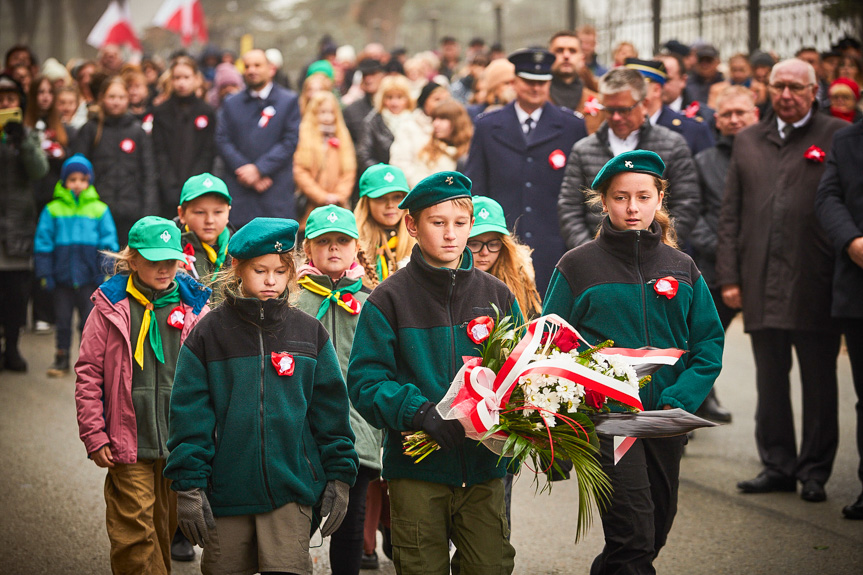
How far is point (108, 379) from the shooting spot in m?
4.94

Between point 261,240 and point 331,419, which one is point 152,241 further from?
point 331,419

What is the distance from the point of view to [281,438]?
417cm

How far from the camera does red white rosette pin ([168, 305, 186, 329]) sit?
16.5 ft

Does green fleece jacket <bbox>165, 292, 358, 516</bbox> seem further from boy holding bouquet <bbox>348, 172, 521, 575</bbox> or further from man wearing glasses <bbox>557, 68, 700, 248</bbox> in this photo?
man wearing glasses <bbox>557, 68, 700, 248</bbox>

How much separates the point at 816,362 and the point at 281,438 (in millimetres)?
4291

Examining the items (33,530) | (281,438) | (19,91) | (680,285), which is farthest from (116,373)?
(19,91)

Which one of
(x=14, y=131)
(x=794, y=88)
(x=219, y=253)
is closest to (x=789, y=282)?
(x=794, y=88)

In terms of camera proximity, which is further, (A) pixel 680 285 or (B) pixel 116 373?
(B) pixel 116 373

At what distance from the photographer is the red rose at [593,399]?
156 inches

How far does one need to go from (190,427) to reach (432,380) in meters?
1.00

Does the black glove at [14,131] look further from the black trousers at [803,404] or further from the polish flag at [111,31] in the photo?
the polish flag at [111,31]

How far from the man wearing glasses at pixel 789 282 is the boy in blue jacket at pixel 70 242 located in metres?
6.18

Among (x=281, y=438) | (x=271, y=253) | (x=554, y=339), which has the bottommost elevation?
(x=281, y=438)

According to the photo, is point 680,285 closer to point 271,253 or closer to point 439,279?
point 439,279
